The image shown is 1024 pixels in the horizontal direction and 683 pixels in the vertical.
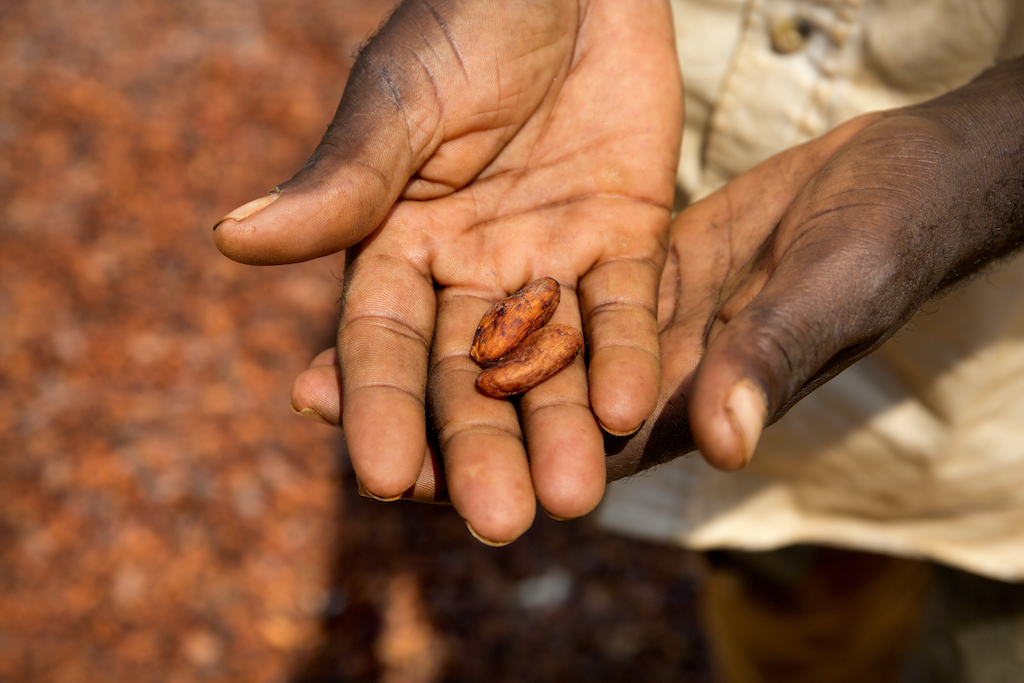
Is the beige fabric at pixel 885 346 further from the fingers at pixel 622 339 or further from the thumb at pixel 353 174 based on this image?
the thumb at pixel 353 174

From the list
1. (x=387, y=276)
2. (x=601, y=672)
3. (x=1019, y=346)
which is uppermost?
(x=387, y=276)

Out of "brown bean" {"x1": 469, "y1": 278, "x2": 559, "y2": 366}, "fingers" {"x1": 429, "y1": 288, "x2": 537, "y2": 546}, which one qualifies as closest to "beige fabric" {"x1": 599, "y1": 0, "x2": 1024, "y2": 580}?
"brown bean" {"x1": 469, "y1": 278, "x2": 559, "y2": 366}

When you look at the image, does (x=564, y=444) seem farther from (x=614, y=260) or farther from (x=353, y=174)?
(x=353, y=174)

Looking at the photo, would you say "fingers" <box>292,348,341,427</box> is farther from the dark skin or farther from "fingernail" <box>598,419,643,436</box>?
"fingernail" <box>598,419,643,436</box>

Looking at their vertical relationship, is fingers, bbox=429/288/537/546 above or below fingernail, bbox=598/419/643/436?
above

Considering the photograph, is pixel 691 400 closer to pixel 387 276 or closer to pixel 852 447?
pixel 387 276

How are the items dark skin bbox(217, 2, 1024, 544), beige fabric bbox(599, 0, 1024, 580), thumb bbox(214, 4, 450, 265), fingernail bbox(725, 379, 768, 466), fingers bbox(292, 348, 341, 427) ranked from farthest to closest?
1. beige fabric bbox(599, 0, 1024, 580)
2. fingers bbox(292, 348, 341, 427)
3. thumb bbox(214, 4, 450, 265)
4. dark skin bbox(217, 2, 1024, 544)
5. fingernail bbox(725, 379, 768, 466)

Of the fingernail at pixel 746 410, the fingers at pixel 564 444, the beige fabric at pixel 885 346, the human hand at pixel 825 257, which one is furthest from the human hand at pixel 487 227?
the fingernail at pixel 746 410

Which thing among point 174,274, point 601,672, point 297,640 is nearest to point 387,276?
point 297,640
